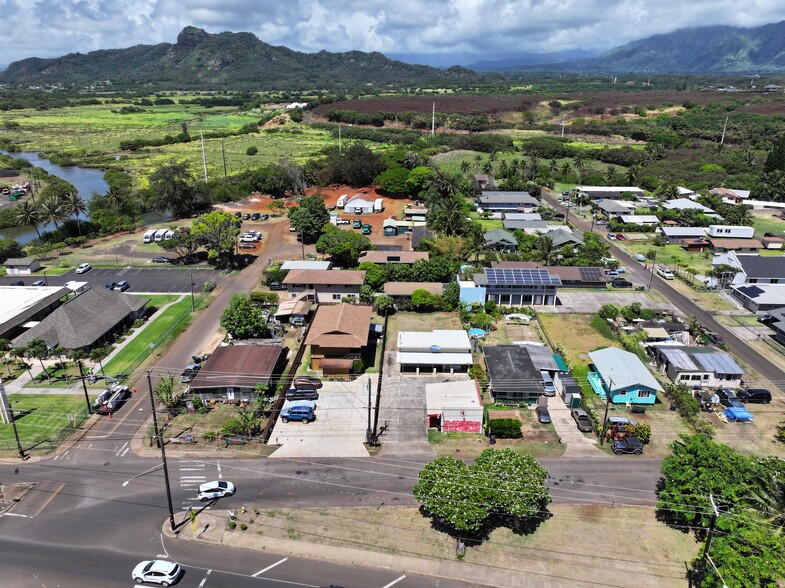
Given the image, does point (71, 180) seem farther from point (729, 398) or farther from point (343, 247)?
point (729, 398)

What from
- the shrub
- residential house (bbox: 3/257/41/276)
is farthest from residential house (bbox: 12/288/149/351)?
the shrub

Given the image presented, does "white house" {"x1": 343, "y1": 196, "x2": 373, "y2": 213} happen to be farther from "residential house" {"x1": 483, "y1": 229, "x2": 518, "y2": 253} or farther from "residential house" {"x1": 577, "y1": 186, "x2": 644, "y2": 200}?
"residential house" {"x1": 577, "y1": 186, "x2": 644, "y2": 200}

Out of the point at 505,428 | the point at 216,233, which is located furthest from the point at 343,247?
the point at 505,428

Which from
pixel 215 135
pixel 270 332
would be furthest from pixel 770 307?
pixel 215 135

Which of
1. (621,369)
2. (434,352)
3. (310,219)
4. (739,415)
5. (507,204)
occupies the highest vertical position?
(310,219)

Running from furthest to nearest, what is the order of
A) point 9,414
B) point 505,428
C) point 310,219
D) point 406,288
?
1. point 310,219
2. point 406,288
3. point 9,414
4. point 505,428

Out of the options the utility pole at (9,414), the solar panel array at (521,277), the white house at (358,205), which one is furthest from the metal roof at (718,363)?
the white house at (358,205)
